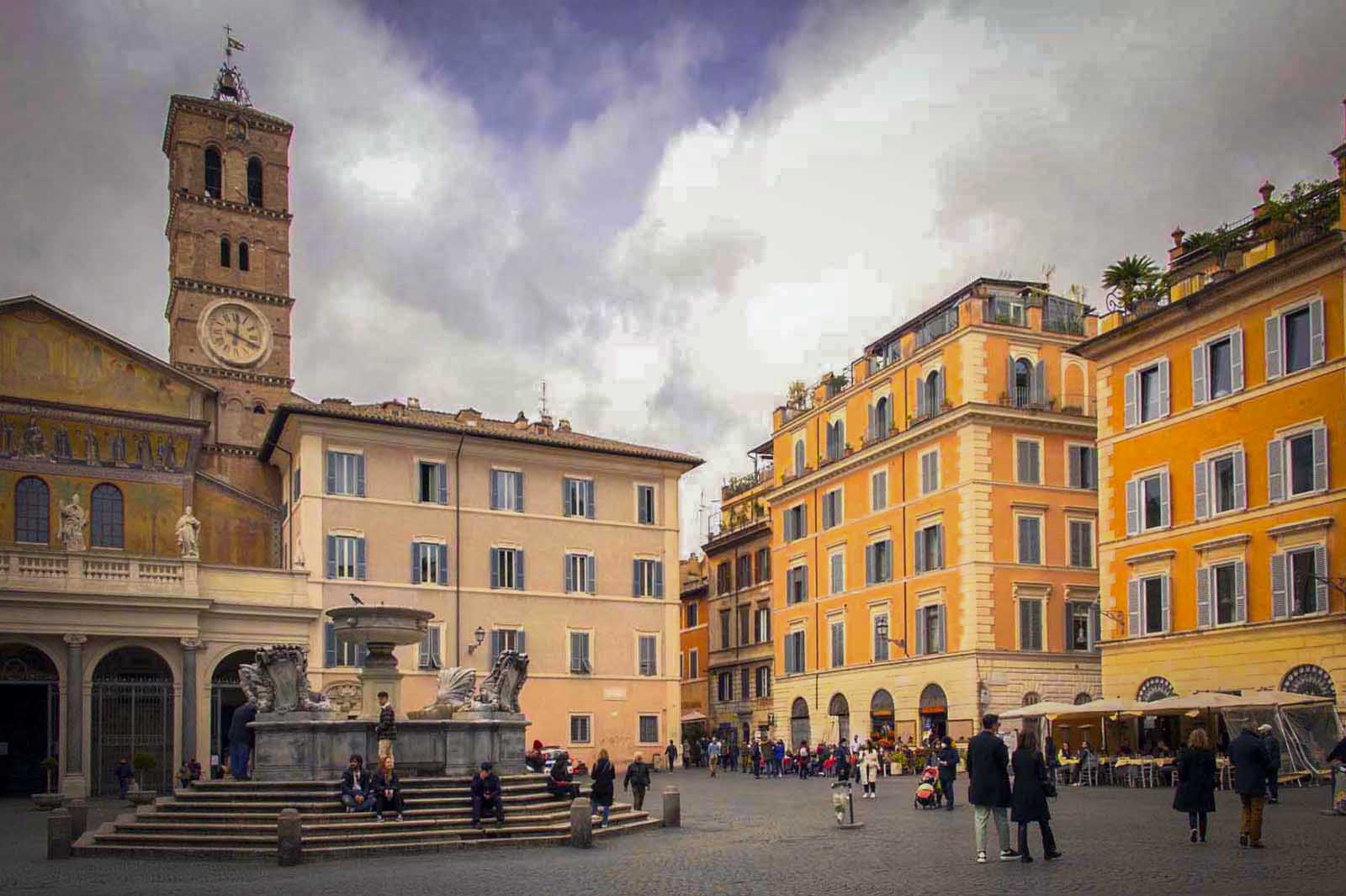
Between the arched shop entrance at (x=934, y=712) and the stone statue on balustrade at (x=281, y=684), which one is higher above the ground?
the stone statue on balustrade at (x=281, y=684)

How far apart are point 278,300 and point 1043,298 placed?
30.8m

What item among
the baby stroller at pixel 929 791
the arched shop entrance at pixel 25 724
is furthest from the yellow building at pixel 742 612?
the baby stroller at pixel 929 791

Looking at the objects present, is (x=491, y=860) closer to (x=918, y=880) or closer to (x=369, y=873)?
(x=369, y=873)

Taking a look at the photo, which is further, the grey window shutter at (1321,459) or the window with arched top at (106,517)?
the window with arched top at (106,517)

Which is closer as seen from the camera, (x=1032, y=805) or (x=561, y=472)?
(x=1032, y=805)

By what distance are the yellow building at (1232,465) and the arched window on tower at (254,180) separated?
36.2m

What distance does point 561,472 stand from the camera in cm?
5116

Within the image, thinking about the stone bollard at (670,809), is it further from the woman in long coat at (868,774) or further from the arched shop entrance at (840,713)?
the arched shop entrance at (840,713)

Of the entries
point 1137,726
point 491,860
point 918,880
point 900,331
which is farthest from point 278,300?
point 918,880

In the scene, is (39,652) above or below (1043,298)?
below

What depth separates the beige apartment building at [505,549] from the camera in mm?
46125

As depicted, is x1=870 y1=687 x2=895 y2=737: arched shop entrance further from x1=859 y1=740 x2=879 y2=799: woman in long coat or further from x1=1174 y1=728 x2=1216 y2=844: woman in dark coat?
x1=1174 y1=728 x2=1216 y2=844: woman in dark coat

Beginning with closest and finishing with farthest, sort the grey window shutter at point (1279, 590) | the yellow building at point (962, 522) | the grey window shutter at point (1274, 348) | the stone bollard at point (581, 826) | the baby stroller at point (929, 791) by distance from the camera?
1. the stone bollard at point (581, 826)
2. the baby stroller at point (929, 791)
3. the grey window shutter at point (1279, 590)
4. the grey window shutter at point (1274, 348)
5. the yellow building at point (962, 522)

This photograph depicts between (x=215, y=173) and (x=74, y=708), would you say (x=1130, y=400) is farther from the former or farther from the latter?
(x=215, y=173)
